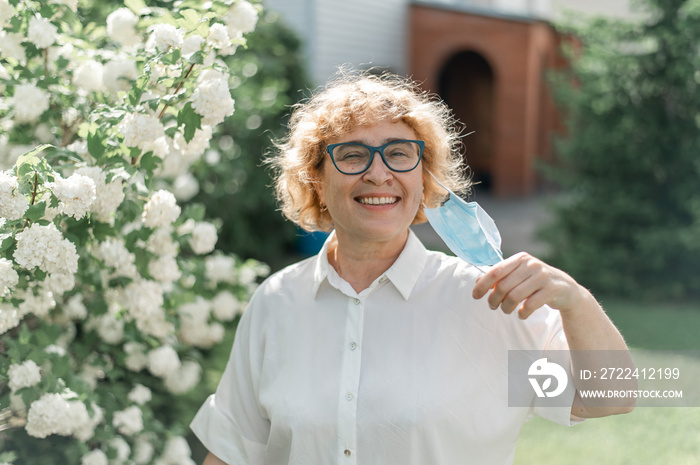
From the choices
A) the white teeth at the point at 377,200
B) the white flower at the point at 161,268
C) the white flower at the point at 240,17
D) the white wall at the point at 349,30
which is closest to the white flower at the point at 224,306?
the white flower at the point at 161,268

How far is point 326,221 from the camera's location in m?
2.30

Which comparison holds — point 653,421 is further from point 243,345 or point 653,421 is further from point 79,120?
point 79,120

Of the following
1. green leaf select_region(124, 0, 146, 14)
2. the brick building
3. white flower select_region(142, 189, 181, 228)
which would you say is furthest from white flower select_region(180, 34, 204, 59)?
the brick building

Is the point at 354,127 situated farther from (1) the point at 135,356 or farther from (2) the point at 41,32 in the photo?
(1) the point at 135,356

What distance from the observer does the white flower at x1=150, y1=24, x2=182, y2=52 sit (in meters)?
2.15

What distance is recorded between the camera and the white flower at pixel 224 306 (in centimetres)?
359

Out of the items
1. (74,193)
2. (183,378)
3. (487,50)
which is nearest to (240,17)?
(74,193)

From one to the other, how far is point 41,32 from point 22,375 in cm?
119

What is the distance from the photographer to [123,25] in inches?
105

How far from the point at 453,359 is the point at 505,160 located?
A: 482 inches

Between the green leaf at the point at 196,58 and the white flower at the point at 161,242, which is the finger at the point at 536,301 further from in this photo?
the white flower at the point at 161,242

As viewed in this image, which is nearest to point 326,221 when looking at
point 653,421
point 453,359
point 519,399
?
point 453,359

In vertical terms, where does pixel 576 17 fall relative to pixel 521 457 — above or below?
above

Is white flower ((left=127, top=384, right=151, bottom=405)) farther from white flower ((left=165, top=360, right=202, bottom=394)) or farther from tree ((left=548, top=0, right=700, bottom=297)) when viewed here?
tree ((left=548, top=0, right=700, bottom=297))
